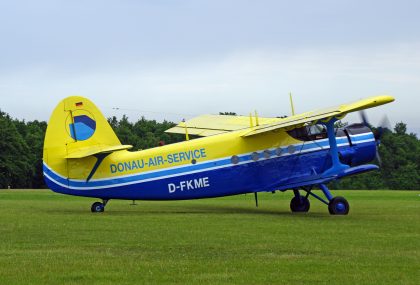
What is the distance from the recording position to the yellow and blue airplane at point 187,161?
20.6m

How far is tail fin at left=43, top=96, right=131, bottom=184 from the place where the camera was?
2058 centimetres

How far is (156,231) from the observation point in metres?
A: 14.6

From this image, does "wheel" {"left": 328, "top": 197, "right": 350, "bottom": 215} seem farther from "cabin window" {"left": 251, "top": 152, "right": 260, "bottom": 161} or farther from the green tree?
the green tree

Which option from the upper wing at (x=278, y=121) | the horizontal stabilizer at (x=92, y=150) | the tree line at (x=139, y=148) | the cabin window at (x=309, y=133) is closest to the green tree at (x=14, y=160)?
the tree line at (x=139, y=148)

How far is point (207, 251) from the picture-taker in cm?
1135

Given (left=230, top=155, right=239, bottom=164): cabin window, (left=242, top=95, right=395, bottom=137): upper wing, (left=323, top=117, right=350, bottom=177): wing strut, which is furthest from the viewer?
(left=230, top=155, right=239, bottom=164): cabin window

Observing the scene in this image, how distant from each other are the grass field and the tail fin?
2.83 meters

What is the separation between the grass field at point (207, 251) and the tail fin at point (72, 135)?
2831 mm

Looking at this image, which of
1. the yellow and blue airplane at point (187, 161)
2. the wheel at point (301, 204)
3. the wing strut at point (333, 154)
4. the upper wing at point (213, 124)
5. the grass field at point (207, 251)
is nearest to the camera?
the grass field at point (207, 251)

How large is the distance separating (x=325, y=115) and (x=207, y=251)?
29.2 ft

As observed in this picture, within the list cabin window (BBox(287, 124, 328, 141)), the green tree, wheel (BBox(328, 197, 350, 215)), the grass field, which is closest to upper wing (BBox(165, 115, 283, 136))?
cabin window (BBox(287, 124, 328, 141))

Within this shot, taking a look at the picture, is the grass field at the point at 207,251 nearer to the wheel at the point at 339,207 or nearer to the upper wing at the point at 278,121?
the wheel at the point at 339,207

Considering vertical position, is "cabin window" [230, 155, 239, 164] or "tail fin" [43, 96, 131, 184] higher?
"tail fin" [43, 96, 131, 184]

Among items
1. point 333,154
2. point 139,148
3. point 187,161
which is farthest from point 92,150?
point 139,148
